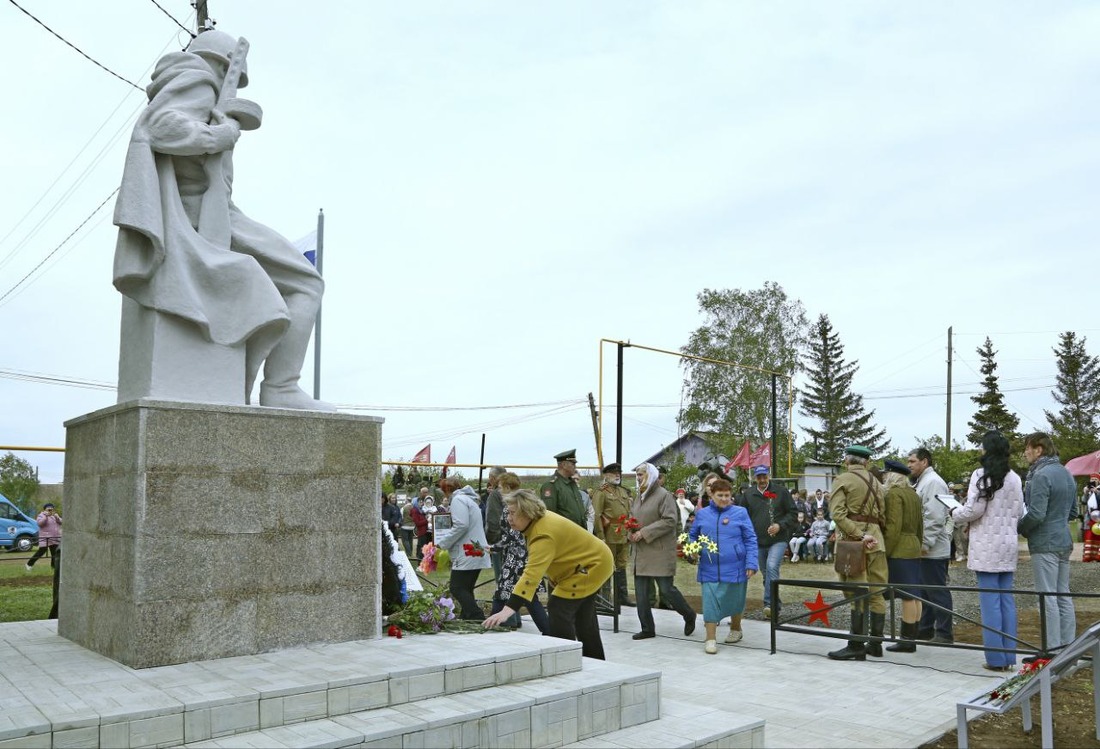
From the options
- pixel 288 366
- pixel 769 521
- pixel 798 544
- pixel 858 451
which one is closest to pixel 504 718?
pixel 288 366

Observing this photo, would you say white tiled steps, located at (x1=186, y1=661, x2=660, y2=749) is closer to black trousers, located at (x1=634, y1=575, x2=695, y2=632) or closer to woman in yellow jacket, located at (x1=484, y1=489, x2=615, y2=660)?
woman in yellow jacket, located at (x1=484, y1=489, x2=615, y2=660)

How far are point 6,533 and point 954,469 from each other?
109 ft

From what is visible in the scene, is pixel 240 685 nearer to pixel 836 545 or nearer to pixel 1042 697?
pixel 1042 697

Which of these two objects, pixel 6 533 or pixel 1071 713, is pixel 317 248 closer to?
pixel 1071 713

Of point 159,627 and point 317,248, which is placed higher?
point 317,248

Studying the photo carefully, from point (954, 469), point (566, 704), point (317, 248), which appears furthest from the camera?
point (954, 469)

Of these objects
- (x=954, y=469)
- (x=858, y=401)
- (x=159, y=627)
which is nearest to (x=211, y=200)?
(x=159, y=627)

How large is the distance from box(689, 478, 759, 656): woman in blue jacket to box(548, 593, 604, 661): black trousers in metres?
2.48

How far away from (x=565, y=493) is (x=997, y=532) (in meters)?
4.84

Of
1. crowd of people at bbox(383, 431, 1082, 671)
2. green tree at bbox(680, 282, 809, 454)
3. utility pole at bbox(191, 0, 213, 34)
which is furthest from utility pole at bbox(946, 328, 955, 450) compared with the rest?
utility pole at bbox(191, 0, 213, 34)

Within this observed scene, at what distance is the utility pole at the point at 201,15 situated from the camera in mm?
9984

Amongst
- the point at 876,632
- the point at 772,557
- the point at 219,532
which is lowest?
the point at 876,632

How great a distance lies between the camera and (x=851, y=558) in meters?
8.68

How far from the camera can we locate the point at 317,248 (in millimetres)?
14102
